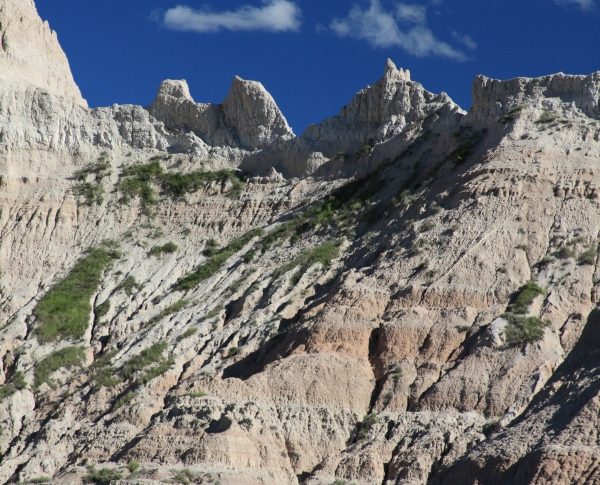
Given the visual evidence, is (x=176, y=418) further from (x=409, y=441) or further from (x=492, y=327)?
(x=492, y=327)

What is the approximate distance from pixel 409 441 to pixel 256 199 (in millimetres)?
27896

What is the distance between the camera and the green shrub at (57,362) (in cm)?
6169

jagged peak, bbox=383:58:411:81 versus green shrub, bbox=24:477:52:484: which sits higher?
jagged peak, bbox=383:58:411:81

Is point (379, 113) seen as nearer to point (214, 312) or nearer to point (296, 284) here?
point (296, 284)

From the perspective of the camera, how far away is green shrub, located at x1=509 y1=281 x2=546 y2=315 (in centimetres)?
5416

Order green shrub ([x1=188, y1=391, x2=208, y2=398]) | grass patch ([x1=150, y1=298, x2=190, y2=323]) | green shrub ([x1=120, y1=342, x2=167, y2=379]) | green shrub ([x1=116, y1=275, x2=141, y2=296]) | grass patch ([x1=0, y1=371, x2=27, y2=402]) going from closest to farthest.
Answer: green shrub ([x1=188, y1=391, x2=208, y2=398]) < green shrub ([x1=120, y1=342, x2=167, y2=379]) < grass patch ([x1=0, y1=371, x2=27, y2=402]) < grass patch ([x1=150, y1=298, x2=190, y2=323]) < green shrub ([x1=116, y1=275, x2=141, y2=296])

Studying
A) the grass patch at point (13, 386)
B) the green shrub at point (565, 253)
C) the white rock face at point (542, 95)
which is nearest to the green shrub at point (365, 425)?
the green shrub at point (565, 253)

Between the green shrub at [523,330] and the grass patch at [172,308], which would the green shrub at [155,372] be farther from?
the green shrub at [523,330]

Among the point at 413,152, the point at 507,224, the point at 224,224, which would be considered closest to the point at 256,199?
the point at 224,224

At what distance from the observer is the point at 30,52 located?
83.7 meters

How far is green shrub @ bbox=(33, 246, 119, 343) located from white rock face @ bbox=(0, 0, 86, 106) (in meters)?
13.4

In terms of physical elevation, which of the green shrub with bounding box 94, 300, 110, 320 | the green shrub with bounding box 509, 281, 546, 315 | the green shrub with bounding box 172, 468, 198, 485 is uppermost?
the green shrub with bounding box 94, 300, 110, 320

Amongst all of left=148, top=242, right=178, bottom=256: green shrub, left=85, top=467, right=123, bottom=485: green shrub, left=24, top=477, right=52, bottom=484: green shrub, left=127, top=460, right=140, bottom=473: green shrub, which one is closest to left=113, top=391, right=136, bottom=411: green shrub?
left=24, top=477, right=52, bottom=484: green shrub

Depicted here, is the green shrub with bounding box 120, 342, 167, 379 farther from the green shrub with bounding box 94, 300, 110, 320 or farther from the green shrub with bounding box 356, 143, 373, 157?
the green shrub with bounding box 356, 143, 373, 157
